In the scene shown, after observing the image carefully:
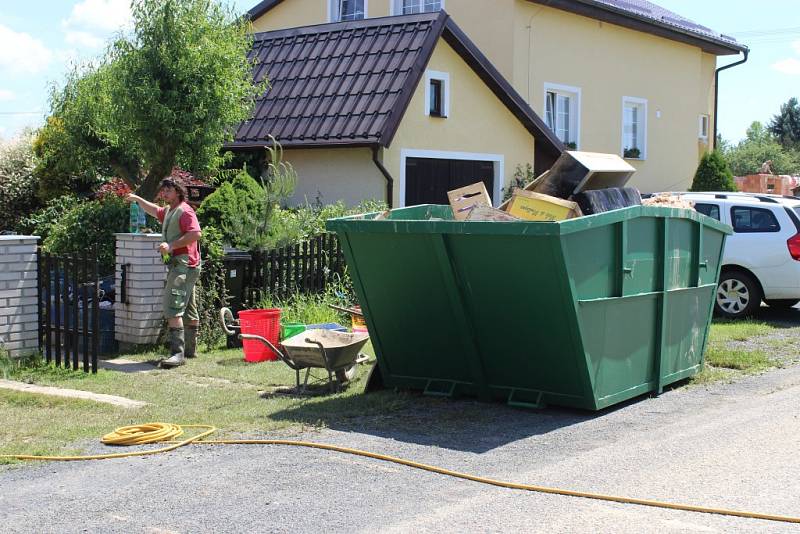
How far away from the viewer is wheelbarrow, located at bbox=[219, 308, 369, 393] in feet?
27.0

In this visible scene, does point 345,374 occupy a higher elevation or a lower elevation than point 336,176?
lower

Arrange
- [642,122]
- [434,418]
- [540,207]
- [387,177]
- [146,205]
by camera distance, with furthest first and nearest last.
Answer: [642,122] < [387,177] < [146,205] < [540,207] < [434,418]

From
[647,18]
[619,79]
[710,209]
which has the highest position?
[647,18]

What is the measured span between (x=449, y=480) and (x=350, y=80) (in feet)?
38.3

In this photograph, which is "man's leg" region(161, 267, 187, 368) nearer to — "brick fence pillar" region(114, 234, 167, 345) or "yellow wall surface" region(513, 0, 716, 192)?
"brick fence pillar" region(114, 234, 167, 345)

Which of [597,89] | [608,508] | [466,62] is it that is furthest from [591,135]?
[608,508]

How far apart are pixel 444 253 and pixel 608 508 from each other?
2.57 m

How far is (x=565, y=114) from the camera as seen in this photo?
22.9 meters

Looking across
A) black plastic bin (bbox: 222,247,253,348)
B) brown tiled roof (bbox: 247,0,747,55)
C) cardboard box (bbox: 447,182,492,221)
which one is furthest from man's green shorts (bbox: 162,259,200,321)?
brown tiled roof (bbox: 247,0,747,55)

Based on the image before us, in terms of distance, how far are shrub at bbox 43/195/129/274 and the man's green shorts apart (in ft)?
9.13

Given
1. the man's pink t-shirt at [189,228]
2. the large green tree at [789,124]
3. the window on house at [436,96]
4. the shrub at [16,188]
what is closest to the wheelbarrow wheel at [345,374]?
the man's pink t-shirt at [189,228]

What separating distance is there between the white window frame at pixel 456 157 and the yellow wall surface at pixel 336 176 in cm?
44

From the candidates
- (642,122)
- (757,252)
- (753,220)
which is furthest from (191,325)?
(642,122)

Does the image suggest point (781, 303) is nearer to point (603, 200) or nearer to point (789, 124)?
point (603, 200)
